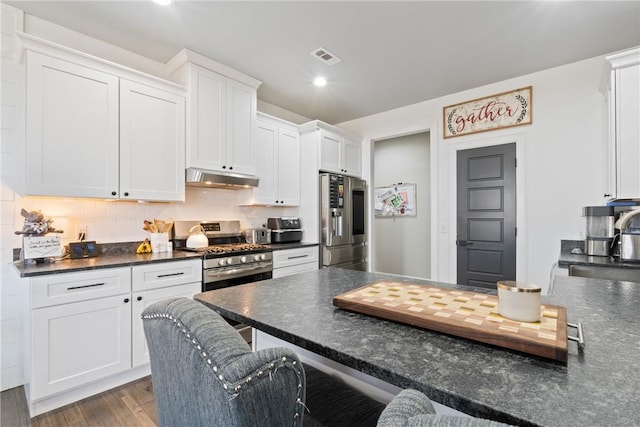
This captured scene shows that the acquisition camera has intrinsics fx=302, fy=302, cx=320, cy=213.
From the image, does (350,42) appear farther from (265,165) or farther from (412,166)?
(412,166)

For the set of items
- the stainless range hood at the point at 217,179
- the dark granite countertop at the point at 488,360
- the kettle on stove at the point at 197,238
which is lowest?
the dark granite countertop at the point at 488,360

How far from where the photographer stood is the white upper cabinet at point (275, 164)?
11.2 feet

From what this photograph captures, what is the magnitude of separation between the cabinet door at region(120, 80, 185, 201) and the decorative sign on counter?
524mm

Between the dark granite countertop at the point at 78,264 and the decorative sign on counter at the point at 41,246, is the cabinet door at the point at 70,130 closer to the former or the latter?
the decorative sign on counter at the point at 41,246

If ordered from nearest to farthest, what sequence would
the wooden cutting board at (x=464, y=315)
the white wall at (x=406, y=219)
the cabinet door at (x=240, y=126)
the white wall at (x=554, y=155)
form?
Answer: the wooden cutting board at (x=464, y=315) → the white wall at (x=554, y=155) → the cabinet door at (x=240, y=126) → the white wall at (x=406, y=219)

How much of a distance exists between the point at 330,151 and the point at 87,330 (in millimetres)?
2987

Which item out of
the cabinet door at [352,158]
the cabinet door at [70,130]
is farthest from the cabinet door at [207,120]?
the cabinet door at [352,158]

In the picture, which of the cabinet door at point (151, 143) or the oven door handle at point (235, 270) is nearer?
the cabinet door at point (151, 143)

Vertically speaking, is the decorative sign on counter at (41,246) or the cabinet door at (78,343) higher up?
the decorative sign on counter at (41,246)

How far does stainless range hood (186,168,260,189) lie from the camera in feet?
8.92

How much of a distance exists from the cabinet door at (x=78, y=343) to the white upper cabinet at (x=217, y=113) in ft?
4.40

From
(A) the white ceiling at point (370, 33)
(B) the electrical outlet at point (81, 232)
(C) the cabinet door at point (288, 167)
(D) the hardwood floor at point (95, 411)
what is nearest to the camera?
(D) the hardwood floor at point (95, 411)

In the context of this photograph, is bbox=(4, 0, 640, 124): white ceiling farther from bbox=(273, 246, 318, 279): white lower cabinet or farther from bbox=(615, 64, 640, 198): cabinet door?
bbox=(273, 246, 318, 279): white lower cabinet

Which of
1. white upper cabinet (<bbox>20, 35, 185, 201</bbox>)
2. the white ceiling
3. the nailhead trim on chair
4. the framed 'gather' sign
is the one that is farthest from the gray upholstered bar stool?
the framed 'gather' sign
